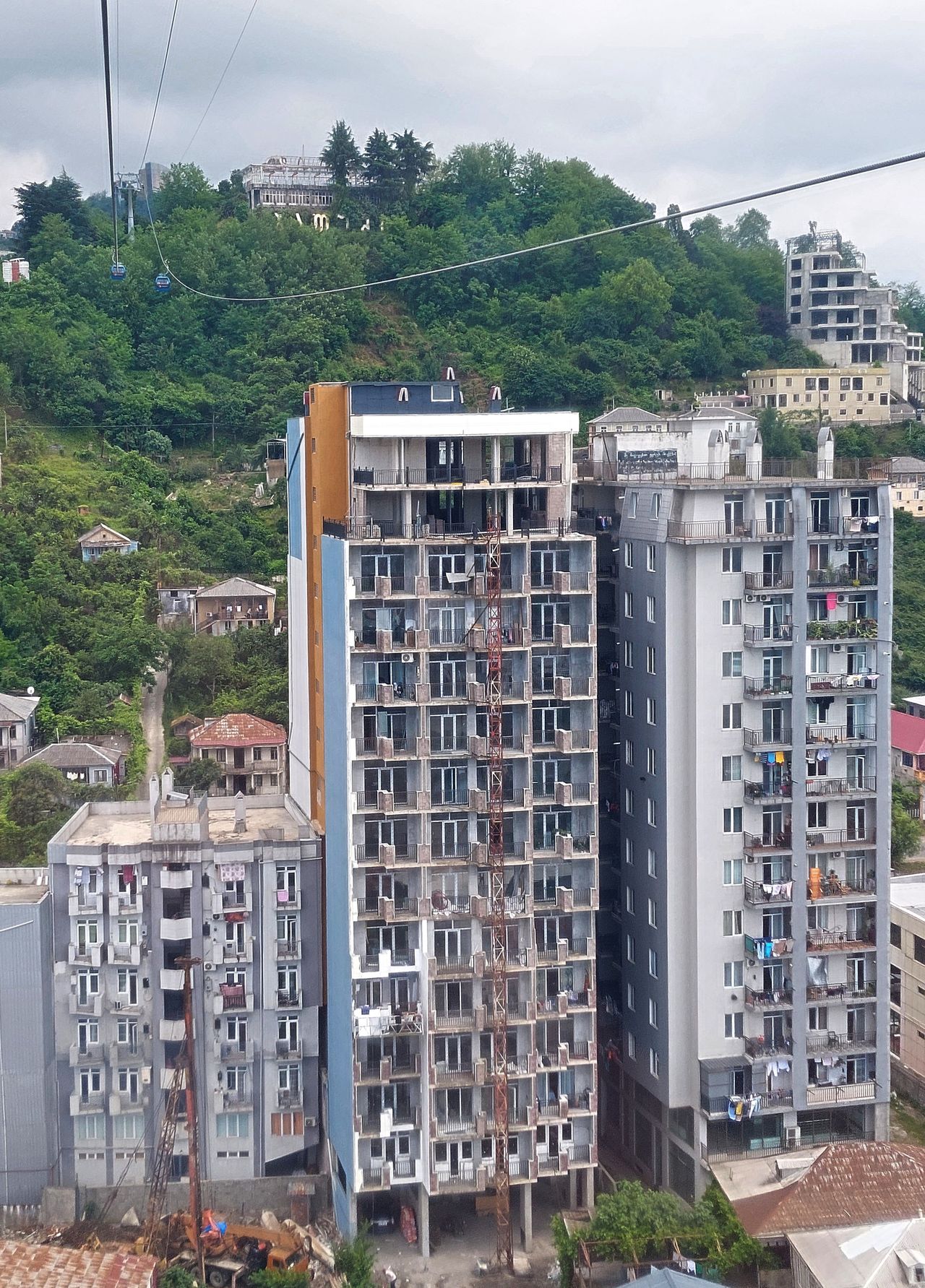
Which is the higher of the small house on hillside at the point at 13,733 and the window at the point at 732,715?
the window at the point at 732,715

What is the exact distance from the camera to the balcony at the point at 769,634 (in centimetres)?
1509

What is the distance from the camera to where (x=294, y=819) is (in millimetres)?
17156

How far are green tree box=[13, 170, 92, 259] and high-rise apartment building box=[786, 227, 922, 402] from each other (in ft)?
73.9

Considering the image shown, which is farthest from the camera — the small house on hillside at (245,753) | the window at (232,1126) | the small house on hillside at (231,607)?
the small house on hillside at (231,607)

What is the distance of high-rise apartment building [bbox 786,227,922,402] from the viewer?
152 feet

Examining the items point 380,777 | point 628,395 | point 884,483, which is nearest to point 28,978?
point 380,777

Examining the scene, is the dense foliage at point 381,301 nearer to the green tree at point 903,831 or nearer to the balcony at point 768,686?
the green tree at point 903,831

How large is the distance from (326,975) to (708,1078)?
13.2 ft

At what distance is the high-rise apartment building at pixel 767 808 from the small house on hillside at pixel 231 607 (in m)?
16.0

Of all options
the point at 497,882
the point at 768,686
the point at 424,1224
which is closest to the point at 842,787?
the point at 768,686

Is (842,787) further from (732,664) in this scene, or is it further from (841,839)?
(732,664)

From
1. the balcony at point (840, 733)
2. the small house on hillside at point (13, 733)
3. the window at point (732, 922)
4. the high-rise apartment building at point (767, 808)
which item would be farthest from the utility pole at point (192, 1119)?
the small house on hillside at point (13, 733)

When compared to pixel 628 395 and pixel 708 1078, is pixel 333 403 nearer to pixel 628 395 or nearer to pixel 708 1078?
pixel 708 1078

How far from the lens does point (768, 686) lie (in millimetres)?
15227
